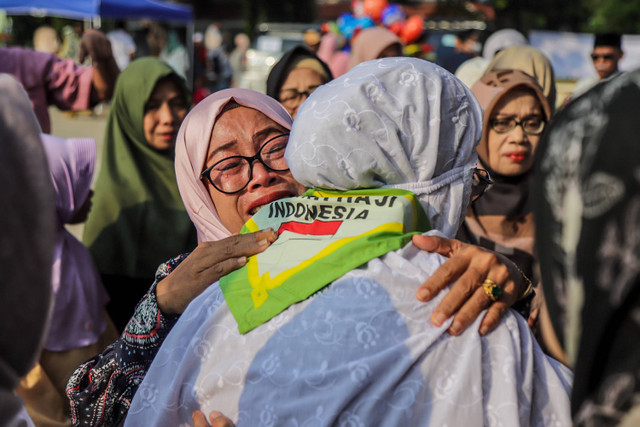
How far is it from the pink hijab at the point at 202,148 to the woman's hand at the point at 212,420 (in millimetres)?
934

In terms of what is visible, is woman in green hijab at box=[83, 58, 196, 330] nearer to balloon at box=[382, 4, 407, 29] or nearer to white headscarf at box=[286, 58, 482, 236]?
white headscarf at box=[286, 58, 482, 236]

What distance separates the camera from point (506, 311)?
1429mm

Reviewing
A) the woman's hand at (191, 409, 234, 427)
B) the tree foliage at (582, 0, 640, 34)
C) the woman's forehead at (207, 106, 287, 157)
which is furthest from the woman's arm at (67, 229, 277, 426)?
the tree foliage at (582, 0, 640, 34)

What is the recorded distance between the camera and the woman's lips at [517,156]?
343 centimetres

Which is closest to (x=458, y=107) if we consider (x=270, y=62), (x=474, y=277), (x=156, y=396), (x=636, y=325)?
(x=474, y=277)

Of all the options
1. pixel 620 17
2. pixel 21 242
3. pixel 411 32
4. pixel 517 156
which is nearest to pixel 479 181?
pixel 21 242

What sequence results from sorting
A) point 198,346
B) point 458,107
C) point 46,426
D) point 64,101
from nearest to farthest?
point 198,346, point 458,107, point 46,426, point 64,101

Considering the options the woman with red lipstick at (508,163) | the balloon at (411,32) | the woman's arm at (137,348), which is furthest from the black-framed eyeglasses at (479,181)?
the balloon at (411,32)

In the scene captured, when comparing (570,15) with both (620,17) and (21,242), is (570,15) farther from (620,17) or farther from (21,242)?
(21,242)

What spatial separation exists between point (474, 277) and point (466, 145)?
1.04 feet

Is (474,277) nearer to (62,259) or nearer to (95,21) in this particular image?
(62,259)

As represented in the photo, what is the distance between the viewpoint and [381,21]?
382 inches

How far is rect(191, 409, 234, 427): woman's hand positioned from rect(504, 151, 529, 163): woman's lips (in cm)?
244

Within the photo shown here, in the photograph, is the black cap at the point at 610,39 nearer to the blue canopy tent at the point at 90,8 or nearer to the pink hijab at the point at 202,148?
the pink hijab at the point at 202,148
